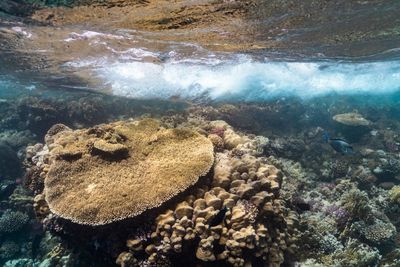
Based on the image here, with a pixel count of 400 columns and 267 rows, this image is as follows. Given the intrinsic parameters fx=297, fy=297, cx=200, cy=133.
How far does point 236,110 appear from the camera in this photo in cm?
1733

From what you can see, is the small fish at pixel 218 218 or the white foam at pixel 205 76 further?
the white foam at pixel 205 76

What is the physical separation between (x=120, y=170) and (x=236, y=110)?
1146 centimetres

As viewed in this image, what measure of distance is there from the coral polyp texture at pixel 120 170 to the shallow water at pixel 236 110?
41 cm

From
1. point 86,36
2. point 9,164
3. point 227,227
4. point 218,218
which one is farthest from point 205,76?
point 218,218

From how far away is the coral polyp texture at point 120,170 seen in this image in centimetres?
588

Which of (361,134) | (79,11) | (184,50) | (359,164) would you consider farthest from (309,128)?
(79,11)

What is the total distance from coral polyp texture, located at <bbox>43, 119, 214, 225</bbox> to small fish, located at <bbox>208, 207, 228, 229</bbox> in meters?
0.91

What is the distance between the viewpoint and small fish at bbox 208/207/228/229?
5.35 m

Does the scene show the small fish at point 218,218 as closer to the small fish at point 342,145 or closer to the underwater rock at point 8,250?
the small fish at point 342,145

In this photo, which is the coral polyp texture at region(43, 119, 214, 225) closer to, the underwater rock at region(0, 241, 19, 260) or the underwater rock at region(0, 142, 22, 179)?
the underwater rock at region(0, 241, 19, 260)

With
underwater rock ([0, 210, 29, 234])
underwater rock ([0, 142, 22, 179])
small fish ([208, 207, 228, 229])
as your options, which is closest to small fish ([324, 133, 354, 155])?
small fish ([208, 207, 228, 229])

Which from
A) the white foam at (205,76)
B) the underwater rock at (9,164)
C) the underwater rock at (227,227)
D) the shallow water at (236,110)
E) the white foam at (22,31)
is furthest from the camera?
the white foam at (205,76)

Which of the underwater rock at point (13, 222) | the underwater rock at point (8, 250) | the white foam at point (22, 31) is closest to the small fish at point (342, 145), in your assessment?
the underwater rock at point (13, 222)

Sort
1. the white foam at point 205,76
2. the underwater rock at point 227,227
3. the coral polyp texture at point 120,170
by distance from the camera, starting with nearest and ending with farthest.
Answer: the underwater rock at point 227,227, the coral polyp texture at point 120,170, the white foam at point 205,76
